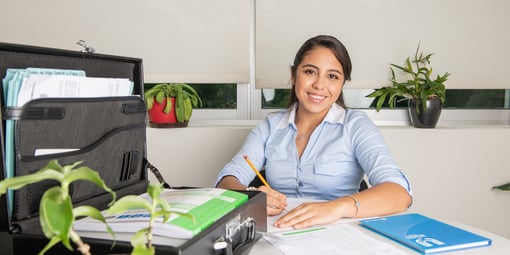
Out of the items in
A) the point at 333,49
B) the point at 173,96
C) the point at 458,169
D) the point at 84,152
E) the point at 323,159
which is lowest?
the point at 458,169

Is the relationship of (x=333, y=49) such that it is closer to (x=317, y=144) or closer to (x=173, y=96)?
(x=317, y=144)

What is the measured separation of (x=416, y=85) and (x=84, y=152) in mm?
1825

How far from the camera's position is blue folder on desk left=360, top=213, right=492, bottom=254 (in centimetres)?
91

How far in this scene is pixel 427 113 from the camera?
219cm

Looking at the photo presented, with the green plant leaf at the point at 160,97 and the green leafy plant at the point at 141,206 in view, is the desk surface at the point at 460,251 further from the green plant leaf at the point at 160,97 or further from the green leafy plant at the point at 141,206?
the green plant leaf at the point at 160,97

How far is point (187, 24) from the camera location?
2.36 metres

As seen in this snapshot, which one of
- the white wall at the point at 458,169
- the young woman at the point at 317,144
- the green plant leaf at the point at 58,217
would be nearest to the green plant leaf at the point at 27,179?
the green plant leaf at the point at 58,217

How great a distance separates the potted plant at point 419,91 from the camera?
2178mm

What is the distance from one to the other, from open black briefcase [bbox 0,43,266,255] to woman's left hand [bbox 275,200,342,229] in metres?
0.14

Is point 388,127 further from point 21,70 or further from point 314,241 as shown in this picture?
point 21,70

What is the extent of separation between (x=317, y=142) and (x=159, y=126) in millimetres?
965

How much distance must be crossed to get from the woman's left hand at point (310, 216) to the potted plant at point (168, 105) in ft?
4.13

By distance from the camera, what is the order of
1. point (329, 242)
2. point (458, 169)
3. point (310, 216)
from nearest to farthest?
point (329, 242)
point (310, 216)
point (458, 169)

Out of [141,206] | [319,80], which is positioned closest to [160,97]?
[319,80]
